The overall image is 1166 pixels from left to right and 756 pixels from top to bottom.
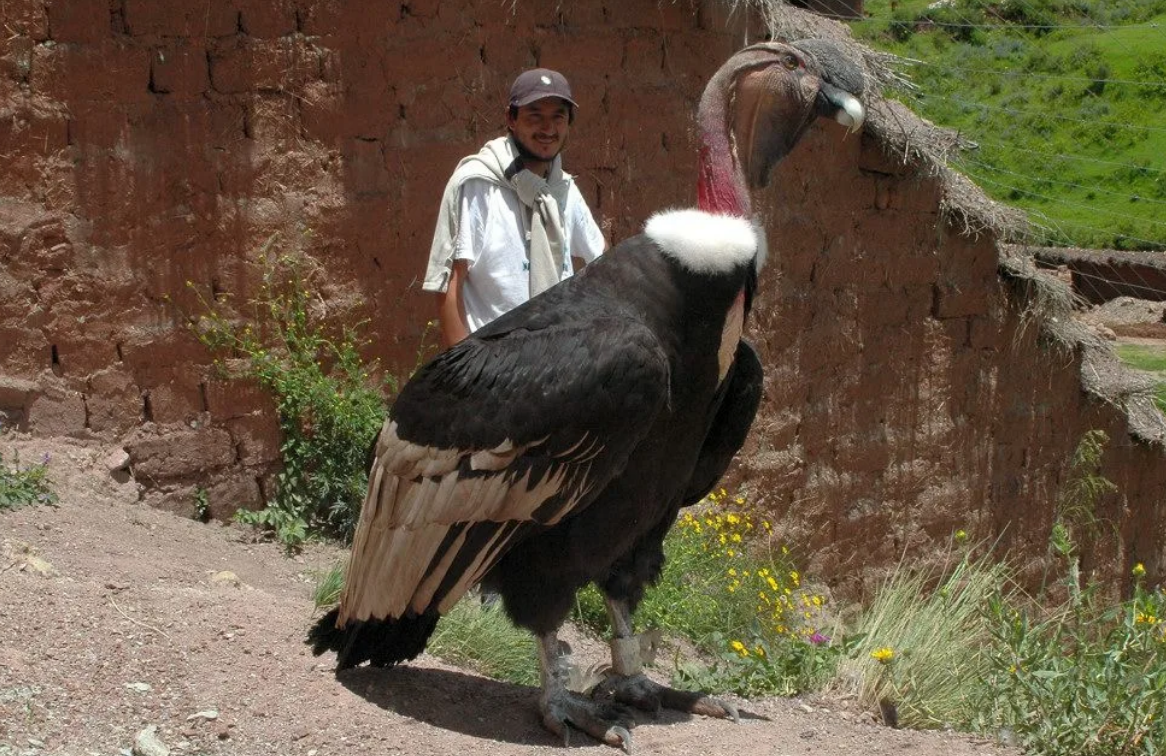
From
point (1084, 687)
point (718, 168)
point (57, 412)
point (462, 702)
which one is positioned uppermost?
point (718, 168)

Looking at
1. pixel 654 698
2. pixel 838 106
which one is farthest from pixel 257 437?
pixel 838 106

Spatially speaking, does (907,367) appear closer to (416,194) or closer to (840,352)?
(840,352)

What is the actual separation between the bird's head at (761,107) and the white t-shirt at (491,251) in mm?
757

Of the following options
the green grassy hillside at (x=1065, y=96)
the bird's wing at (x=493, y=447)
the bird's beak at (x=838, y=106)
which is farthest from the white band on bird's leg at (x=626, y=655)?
the green grassy hillside at (x=1065, y=96)

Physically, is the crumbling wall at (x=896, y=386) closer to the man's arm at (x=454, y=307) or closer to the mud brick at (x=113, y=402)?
the man's arm at (x=454, y=307)

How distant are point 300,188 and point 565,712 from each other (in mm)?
2959

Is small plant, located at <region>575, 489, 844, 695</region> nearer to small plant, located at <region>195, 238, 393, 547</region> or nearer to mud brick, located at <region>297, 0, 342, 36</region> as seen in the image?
small plant, located at <region>195, 238, 393, 547</region>

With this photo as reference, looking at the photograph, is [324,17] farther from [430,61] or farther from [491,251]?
[491,251]

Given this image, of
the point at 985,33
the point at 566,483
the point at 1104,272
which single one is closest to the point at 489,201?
the point at 566,483

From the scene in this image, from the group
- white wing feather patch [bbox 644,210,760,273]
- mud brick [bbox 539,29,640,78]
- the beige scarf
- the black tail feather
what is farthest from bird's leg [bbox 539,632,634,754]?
mud brick [bbox 539,29,640,78]

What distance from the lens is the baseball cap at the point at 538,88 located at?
17.4ft

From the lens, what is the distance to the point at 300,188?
6.71 metres

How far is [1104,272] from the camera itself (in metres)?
21.8

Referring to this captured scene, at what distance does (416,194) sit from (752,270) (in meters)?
2.73
